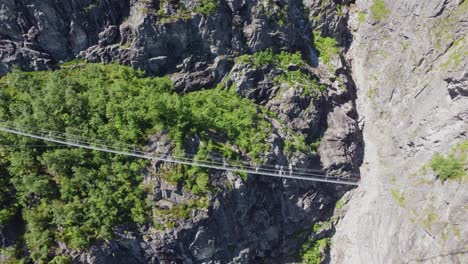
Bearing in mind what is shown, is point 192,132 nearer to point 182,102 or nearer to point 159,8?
point 182,102

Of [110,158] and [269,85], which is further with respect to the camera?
[269,85]

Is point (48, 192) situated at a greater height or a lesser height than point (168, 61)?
lesser

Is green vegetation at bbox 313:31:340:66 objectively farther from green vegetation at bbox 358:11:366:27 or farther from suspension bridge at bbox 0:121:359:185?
suspension bridge at bbox 0:121:359:185

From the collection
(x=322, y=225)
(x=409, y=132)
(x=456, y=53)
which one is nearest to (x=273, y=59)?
(x=409, y=132)

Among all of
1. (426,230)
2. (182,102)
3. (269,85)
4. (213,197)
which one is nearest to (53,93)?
(182,102)

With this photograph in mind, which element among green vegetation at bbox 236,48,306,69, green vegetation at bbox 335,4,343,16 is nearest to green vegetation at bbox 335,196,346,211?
green vegetation at bbox 236,48,306,69

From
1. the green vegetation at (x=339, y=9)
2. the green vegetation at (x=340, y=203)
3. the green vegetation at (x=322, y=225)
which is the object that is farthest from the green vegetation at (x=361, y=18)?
the green vegetation at (x=322, y=225)

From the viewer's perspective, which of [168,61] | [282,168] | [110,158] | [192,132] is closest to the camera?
[110,158]
